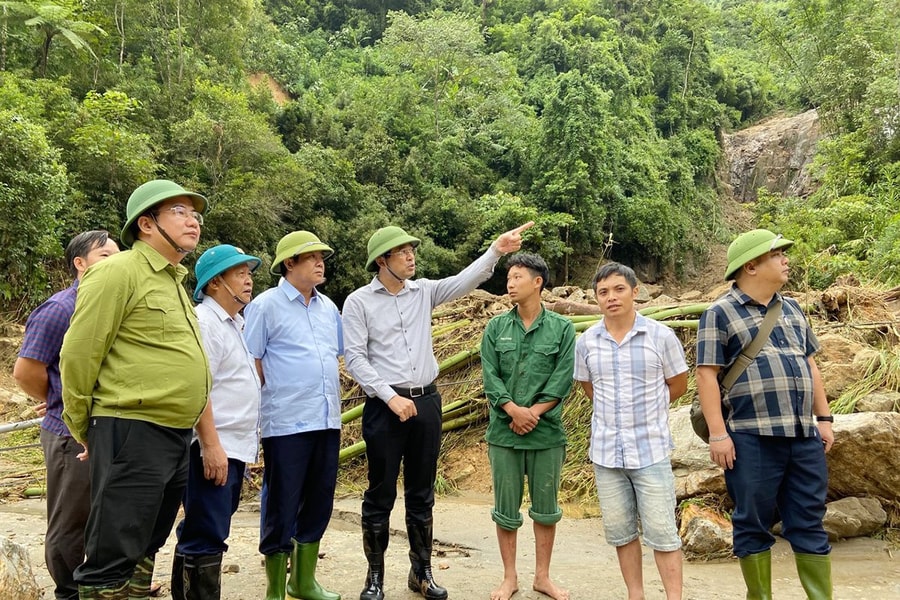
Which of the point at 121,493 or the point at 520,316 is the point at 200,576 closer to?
the point at 121,493

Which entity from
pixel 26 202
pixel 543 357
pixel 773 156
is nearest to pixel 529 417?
pixel 543 357

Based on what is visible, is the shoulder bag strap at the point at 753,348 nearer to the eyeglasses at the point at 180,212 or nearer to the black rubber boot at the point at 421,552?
the black rubber boot at the point at 421,552

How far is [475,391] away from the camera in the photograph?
22.9 ft

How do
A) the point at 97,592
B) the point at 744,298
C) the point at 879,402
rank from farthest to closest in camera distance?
1. the point at 879,402
2. the point at 744,298
3. the point at 97,592

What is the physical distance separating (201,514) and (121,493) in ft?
1.92

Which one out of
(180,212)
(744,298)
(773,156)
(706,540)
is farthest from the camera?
(773,156)

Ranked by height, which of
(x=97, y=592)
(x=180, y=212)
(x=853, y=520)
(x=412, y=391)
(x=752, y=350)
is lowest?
(x=853, y=520)

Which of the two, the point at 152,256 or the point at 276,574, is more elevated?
the point at 152,256

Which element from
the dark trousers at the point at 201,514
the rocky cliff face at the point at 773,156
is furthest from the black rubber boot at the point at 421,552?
the rocky cliff face at the point at 773,156

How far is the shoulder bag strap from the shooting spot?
3.00 m

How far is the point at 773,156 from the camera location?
27.8m

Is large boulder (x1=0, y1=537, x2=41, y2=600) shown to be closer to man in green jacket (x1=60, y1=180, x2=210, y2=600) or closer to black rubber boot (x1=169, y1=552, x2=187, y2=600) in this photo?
black rubber boot (x1=169, y1=552, x2=187, y2=600)

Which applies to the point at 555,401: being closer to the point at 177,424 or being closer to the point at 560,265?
the point at 177,424

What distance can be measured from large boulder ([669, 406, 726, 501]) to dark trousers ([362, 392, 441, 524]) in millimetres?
2393
